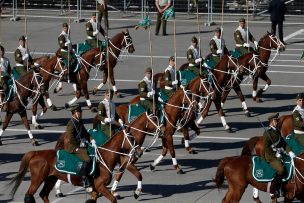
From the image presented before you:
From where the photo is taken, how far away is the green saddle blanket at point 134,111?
34.4 meters

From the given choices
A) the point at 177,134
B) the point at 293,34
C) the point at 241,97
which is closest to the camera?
the point at 177,134

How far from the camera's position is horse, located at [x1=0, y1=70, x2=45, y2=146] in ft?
123

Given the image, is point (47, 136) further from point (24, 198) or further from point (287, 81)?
point (287, 81)

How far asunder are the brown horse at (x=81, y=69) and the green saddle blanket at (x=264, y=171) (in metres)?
14.7

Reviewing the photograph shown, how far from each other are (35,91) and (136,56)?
15607 mm

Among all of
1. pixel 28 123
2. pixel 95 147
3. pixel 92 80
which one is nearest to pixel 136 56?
pixel 92 80

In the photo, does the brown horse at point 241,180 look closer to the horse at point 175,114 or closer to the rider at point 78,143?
the rider at point 78,143

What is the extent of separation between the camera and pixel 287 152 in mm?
28734

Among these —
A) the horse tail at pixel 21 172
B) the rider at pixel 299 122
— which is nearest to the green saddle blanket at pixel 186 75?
the rider at pixel 299 122

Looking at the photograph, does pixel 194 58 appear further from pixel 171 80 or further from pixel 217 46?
pixel 171 80

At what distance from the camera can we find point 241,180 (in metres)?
28.2

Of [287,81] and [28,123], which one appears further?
[287,81]

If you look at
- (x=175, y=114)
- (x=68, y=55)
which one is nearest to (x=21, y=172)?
(x=175, y=114)

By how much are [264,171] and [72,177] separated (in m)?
4.81
